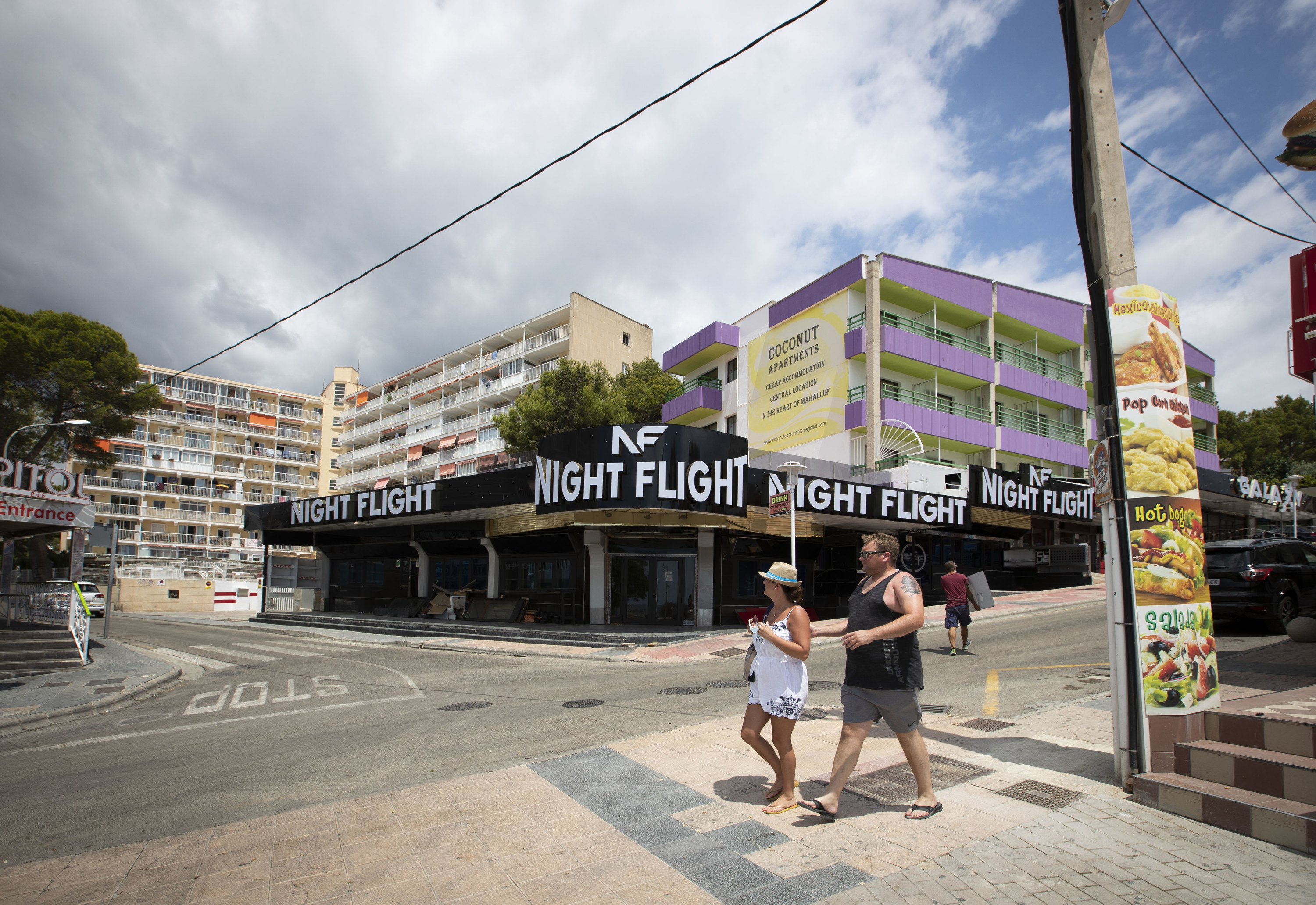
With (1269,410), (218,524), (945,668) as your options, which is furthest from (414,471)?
(1269,410)

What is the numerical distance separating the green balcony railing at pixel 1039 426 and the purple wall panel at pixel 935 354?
256 centimetres

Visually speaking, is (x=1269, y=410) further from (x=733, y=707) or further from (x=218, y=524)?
(x=218, y=524)

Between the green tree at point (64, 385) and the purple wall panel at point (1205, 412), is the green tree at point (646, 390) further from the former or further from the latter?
the purple wall panel at point (1205, 412)

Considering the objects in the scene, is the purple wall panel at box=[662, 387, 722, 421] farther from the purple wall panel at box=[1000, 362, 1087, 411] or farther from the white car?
the white car

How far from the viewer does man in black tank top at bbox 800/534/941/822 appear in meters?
4.42

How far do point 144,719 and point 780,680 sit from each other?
395 inches

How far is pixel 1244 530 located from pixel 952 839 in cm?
4819

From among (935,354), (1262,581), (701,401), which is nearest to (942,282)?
(935,354)

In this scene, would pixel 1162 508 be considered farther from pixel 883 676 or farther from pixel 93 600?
pixel 93 600

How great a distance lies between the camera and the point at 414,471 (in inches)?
2621

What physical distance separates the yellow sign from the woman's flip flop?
84.3 ft

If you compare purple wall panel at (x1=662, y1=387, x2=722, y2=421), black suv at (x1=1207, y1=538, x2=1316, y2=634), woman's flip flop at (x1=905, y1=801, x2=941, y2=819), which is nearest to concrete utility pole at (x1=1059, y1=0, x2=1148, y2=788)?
woman's flip flop at (x1=905, y1=801, x2=941, y2=819)

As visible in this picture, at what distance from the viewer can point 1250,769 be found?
4473 mm

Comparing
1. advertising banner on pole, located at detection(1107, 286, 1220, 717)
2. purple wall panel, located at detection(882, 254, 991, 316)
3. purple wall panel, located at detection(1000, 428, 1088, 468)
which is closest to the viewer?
advertising banner on pole, located at detection(1107, 286, 1220, 717)
